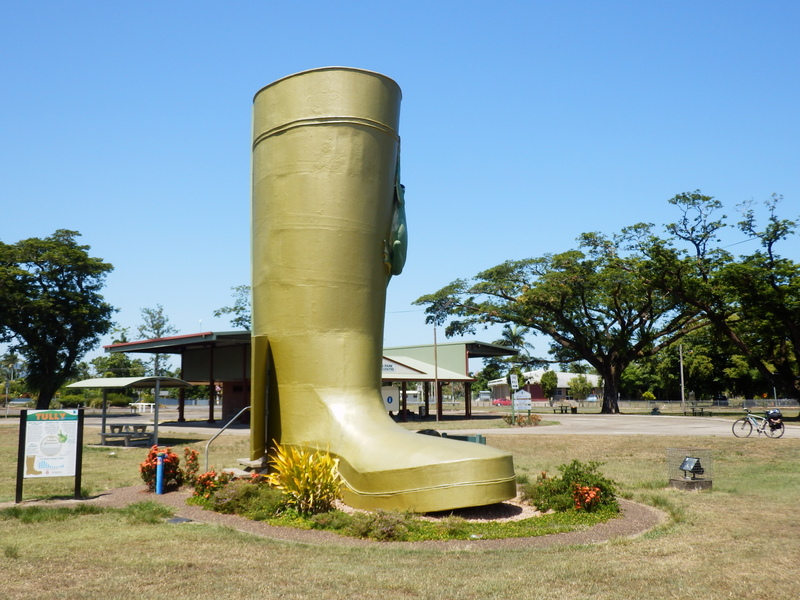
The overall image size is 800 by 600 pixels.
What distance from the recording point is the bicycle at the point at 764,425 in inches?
834

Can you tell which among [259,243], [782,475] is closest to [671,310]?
[782,475]

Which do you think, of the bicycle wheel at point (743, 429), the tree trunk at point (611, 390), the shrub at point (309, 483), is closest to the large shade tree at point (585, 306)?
the tree trunk at point (611, 390)

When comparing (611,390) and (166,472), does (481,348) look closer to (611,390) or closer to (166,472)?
(611,390)

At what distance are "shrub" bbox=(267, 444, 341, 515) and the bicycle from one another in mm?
16378

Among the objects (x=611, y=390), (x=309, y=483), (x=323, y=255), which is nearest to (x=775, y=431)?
(x=323, y=255)

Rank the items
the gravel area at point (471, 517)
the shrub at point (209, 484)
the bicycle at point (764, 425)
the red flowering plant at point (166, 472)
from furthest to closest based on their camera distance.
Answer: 1. the bicycle at point (764, 425)
2. the red flowering plant at point (166, 472)
3. the shrub at point (209, 484)
4. the gravel area at point (471, 517)

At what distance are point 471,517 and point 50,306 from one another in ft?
131

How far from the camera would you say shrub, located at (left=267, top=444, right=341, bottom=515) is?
8.70 metres

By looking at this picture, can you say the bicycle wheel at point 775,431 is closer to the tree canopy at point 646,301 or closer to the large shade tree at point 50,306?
the tree canopy at point 646,301

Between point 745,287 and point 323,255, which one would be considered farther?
point 745,287

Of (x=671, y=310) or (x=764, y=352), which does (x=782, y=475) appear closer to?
(x=764, y=352)

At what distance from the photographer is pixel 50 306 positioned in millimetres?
42031

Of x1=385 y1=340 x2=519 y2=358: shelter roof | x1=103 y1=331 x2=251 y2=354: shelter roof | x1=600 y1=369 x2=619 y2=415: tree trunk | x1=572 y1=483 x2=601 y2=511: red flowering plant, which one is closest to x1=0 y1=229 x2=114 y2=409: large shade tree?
x1=103 y1=331 x2=251 y2=354: shelter roof

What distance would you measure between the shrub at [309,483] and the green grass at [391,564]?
1.03 m
